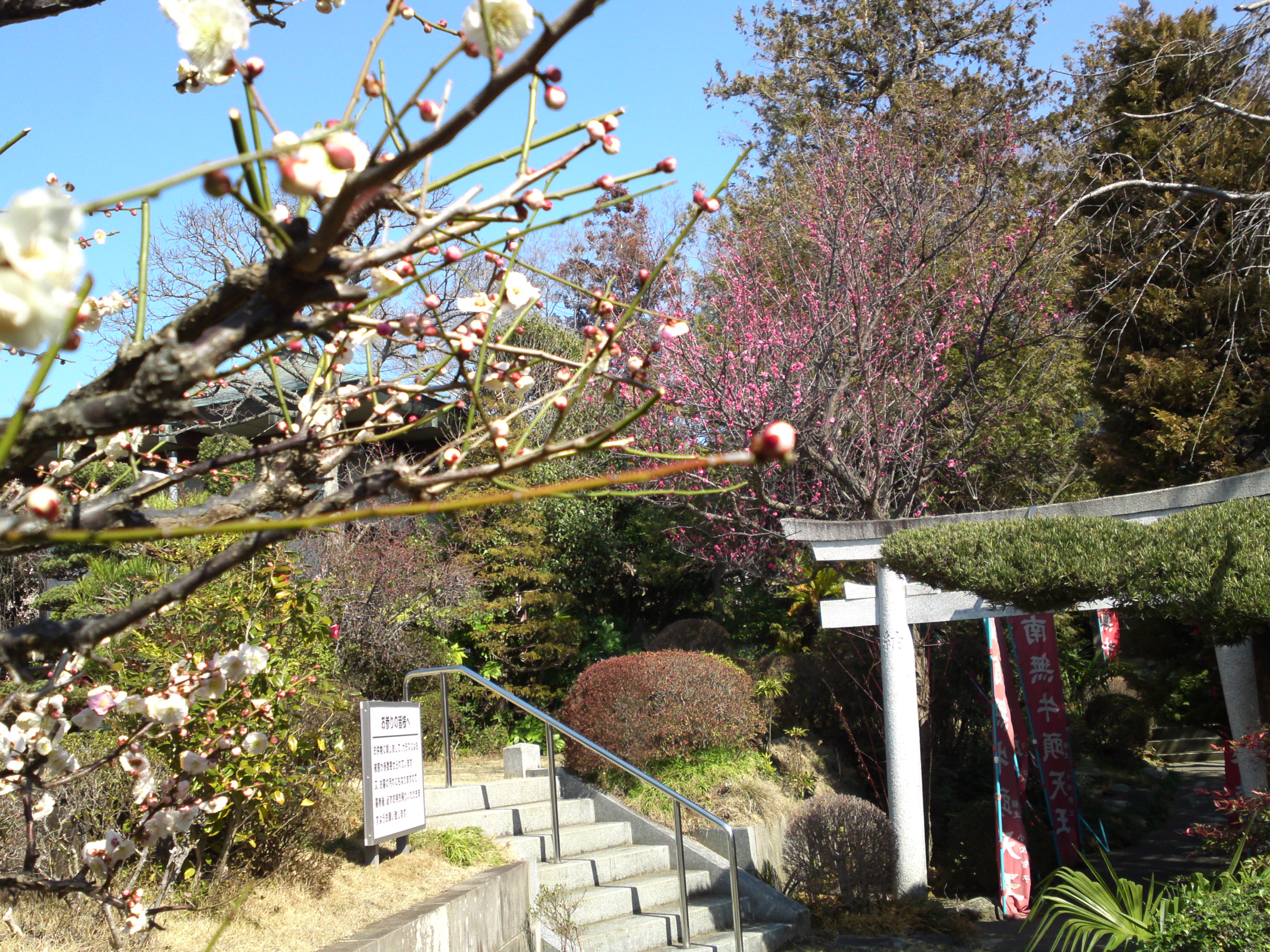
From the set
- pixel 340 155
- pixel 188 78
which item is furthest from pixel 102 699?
pixel 340 155

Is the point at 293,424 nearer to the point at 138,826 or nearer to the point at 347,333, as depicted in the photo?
the point at 347,333

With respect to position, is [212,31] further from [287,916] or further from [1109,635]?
[1109,635]

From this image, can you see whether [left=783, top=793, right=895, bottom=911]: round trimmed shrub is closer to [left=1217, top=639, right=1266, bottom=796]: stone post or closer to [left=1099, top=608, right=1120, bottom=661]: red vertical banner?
[left=1217, top=639, right=1266, bottom=796]: stone post

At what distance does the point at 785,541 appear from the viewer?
405 inches

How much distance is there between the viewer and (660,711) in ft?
26.8

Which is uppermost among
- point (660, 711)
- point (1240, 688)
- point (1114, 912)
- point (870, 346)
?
point (870, 346)

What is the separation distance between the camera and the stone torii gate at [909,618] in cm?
659

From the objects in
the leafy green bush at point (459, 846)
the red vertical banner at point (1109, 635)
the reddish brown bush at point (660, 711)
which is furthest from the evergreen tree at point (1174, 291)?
the leafy green bush at point (459, 846)

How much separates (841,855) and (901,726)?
3.50ft

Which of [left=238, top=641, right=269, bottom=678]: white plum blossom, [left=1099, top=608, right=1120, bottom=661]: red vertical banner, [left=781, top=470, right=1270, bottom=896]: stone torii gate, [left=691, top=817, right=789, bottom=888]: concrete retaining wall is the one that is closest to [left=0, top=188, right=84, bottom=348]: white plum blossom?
[left=238, top=641, right=269, bottom=678]: white plum blossom

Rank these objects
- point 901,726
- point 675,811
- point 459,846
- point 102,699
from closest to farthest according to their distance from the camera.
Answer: point 102,699 → point 459,846 → point 675,811 → point 901,726

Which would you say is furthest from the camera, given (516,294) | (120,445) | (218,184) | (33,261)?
(120,445)

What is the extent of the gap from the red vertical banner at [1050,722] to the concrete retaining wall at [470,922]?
16.7 ft

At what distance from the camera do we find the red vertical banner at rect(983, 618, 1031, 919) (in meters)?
7.61
